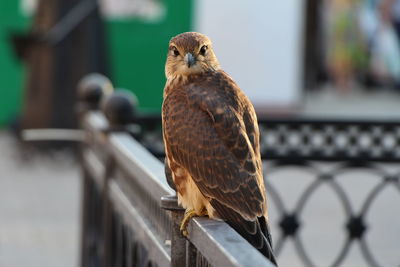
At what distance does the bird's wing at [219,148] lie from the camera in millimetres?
2607

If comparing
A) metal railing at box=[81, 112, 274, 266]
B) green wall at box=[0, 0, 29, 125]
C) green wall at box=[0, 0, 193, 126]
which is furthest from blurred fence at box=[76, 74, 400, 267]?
green wall at box=[0, 0, 29, 125]

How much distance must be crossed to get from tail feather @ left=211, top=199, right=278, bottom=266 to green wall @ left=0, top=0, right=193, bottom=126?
14.0m

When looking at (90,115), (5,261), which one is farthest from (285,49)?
(90,115)

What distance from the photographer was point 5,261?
7.46 meters

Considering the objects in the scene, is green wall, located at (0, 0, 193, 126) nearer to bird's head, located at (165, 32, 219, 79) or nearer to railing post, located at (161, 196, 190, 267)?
bird's head, located at (165, 32, 219, 79)

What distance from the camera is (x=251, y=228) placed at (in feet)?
8.42

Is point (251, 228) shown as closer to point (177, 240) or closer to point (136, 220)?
point (177, 240)

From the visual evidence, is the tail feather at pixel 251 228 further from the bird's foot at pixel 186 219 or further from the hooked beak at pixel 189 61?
the hooked beak at pixel 189 61

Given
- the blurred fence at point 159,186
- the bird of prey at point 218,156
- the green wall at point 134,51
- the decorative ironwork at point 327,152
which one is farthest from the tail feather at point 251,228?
the green wall at point 134,51

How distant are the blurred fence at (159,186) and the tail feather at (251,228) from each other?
0.36 feet

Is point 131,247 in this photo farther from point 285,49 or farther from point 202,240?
point 285,49

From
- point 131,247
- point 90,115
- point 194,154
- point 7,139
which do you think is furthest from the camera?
point 7,139

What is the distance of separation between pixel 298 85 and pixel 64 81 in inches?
231

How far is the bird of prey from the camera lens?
2594 millimetres
